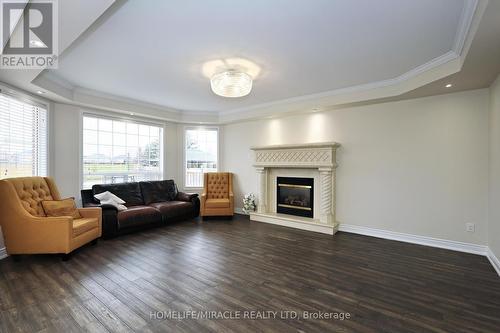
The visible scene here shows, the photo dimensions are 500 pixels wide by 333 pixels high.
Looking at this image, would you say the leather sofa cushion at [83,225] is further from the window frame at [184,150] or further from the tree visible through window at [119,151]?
the window frame at [184,150]

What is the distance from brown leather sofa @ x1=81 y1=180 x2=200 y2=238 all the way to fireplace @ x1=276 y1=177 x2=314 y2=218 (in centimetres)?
206

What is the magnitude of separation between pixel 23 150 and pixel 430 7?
18.9 feet

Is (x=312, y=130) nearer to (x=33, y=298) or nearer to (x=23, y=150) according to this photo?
(x=33, y=298)

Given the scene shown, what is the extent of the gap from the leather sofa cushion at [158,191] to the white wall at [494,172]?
583 centimetres

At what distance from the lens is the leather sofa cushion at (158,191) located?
5277 mm

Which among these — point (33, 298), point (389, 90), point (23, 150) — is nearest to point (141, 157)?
point (23, 150)

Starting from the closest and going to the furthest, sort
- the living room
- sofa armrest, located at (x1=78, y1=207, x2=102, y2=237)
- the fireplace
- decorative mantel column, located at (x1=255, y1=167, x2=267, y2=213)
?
1. the living room
2. sofa armrest, located at (x1=78, y1=207, x2=102, y2=237)
3. the fireplace
4. decorative mantel column, located at (x1=255, y1=167, x2=267, y2=213)

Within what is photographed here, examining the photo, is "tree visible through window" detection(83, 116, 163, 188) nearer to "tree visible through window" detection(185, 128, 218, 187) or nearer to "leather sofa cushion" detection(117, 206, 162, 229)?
"tree visible through window" detection(185, 128, 218, 187)

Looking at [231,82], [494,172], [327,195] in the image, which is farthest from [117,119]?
[494,172]

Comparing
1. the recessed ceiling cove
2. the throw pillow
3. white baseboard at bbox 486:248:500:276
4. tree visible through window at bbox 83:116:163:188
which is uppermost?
the recessed ceiling cove

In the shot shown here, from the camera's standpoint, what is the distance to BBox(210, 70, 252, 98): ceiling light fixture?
3.21m

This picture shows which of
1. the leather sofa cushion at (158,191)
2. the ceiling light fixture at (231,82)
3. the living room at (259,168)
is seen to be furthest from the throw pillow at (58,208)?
the ceiling light fixture at (231,82)

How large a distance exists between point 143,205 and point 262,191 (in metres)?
2.74

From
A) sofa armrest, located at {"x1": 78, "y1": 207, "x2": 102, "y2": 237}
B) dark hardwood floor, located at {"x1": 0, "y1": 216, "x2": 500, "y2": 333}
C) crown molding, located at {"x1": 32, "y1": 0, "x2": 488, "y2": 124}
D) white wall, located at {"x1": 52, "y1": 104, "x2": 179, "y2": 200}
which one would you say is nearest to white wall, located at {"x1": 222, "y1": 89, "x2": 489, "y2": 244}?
crown molding, located at {"x1": 32, "y1": 0, "x2": 488, "y2": 124}
